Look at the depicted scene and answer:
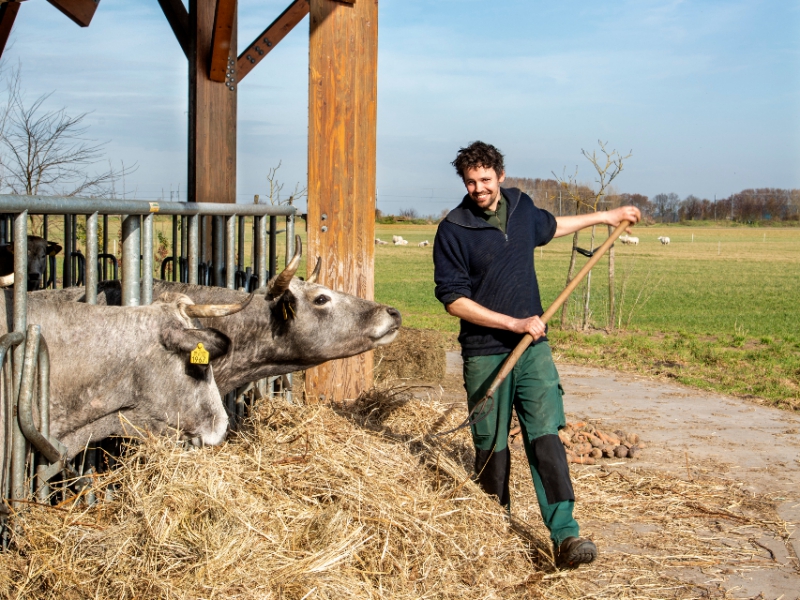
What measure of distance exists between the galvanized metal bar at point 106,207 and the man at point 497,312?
1586 millimetres

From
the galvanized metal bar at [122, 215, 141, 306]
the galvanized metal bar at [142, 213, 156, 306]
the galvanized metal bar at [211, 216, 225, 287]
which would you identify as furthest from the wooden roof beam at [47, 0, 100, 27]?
the galvanized metal bar at [122, 215, 141, 306]

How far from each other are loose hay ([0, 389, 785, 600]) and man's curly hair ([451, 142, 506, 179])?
1.68m

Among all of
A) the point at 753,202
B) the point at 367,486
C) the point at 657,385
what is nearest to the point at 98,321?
the point at 367,486

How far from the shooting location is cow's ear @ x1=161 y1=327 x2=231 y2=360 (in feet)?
13.8

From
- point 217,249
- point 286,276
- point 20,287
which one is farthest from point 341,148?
point 20,287

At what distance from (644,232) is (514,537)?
280 ft

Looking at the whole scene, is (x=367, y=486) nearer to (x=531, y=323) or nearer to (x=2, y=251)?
(x=531, y=323)

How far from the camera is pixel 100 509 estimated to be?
3.59 m

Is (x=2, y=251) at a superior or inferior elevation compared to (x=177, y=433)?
superior

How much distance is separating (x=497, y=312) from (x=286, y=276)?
4.07ft

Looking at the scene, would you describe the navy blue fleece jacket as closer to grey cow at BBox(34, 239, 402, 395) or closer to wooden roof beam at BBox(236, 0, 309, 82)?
grey cow at BBox(34, 239, 402, 395)

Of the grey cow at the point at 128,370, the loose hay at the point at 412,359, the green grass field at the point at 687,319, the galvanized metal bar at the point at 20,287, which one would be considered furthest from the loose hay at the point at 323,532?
the green grass field at the point at 687,319

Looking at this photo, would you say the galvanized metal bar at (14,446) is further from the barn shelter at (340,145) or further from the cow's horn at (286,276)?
the barn shelter at (340,145)

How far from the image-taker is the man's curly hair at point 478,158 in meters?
4.46
